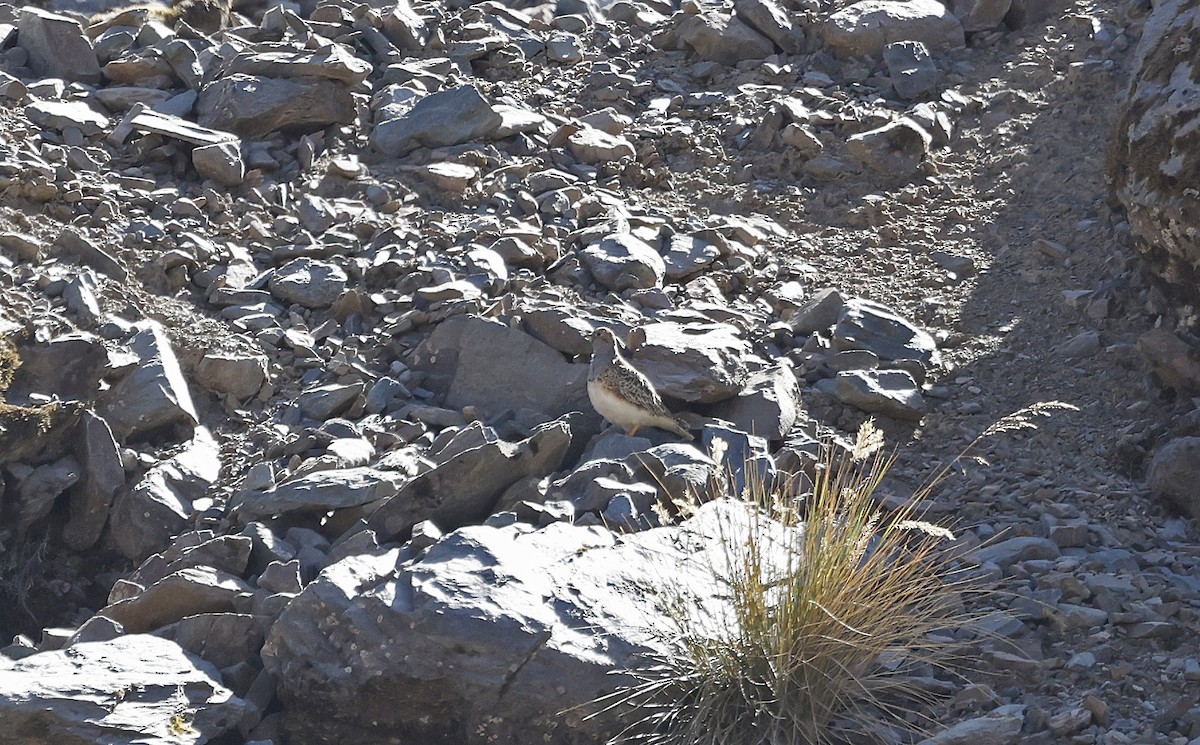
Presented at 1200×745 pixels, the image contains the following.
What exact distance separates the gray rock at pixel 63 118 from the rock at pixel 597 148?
3339 mm

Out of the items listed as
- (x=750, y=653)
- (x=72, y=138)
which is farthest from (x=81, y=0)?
(x=750, y=653)

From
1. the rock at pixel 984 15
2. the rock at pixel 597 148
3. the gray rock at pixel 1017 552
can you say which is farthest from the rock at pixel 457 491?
the rock at pixel 984 15

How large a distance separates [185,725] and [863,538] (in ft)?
8.36

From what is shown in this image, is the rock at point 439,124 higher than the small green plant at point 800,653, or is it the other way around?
the small green plant at point 800,653

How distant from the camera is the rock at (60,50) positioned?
9945mm

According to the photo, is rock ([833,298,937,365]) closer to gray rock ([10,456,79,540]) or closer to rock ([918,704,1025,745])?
rock ([918,704,1025,745])

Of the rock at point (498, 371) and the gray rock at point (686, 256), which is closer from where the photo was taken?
the rock at point (498, 371)

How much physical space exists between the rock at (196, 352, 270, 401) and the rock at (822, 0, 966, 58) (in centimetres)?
589

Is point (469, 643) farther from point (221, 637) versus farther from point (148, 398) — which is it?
point (148, 398)

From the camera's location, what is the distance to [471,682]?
4.81 metres

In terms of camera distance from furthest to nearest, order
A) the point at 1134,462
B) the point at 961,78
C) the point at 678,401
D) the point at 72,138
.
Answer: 1. the point at 961,78
2. the point at 72,138
3. the point at 678,401
4. the point at 1134,462

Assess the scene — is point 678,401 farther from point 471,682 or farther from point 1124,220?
point 1124,220

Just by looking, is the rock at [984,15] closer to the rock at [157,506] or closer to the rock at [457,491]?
the rock at [457,491]

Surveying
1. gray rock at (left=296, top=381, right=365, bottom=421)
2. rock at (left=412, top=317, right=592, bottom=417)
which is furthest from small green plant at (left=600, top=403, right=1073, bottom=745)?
gray rock at (left=296, top=381, right=365, bottom=421)
